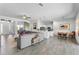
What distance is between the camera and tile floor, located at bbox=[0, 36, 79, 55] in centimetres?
225

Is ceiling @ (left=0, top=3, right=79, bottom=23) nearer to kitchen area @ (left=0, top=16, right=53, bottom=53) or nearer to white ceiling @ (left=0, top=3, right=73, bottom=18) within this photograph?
white ceiling @ (left=0, top=3, right=73, bottom=18)

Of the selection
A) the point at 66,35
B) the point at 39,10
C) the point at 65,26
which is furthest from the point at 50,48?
the point at 39,10

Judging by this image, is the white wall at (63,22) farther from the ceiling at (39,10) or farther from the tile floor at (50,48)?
the tile floor at (50,48)

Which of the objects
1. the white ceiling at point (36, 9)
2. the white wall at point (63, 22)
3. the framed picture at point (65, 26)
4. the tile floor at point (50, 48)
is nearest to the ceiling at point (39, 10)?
the white ceiling at point (36, 9)

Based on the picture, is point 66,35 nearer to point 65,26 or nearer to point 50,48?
point 65,26

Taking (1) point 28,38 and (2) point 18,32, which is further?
(1) point 28,38

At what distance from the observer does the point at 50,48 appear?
2.34m

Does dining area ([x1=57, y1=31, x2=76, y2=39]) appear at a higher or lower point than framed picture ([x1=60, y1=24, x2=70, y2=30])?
lower

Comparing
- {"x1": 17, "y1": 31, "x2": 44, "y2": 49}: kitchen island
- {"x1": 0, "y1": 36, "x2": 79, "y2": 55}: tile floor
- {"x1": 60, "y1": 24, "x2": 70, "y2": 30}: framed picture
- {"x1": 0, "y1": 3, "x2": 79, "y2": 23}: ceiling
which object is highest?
{"x1": 0, "y1": 3, "x2": 79, "y2": 23}: ceiling

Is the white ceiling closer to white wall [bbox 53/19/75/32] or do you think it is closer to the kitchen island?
white wall [bbox 53/19/75/32]

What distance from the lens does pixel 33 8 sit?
2293mm

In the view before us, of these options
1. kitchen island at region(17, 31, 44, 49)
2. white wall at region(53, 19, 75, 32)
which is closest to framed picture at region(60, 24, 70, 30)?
white wall at region(53, 19, 75, 32)

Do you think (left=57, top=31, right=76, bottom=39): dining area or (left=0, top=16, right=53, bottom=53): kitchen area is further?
(left=57, top=31, right=76, bottom=39): dining area

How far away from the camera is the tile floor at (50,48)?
7.38ft
